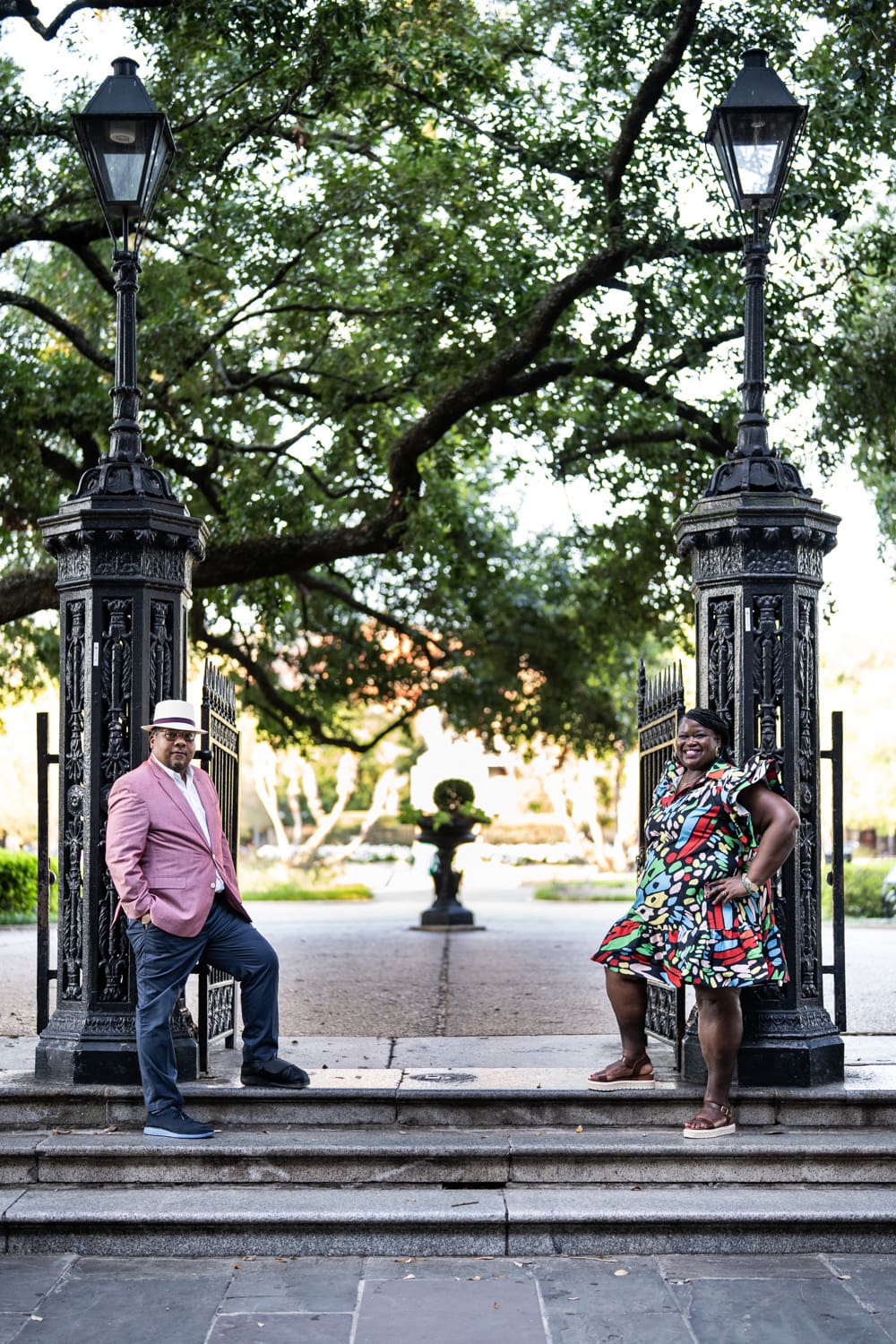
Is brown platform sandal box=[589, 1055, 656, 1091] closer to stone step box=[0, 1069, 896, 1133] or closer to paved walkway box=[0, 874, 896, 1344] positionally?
stone step box=[0, 1069, 896, 1133]

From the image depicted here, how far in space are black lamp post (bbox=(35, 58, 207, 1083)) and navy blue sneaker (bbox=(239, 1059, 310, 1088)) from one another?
16.8 inches

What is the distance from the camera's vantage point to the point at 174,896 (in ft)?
21.3

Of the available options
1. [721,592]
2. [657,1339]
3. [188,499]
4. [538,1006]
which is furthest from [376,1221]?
[188,499]

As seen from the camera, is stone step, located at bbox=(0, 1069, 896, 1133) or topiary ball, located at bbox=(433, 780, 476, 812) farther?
topiary ball, located at bbox=(433, 780, 476, 812)

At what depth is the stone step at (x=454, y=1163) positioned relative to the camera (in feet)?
19.8

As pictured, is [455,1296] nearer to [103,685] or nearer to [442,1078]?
[442,1078]

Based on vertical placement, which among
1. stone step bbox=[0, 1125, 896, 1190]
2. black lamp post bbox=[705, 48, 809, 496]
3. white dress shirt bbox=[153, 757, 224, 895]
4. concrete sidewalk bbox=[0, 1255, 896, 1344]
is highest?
black lamp post bbox=[705, 48, 809, 496]

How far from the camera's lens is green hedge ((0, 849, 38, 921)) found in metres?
19.0

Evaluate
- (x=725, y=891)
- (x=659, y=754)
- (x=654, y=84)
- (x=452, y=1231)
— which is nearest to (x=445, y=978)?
(x=659, y=754)

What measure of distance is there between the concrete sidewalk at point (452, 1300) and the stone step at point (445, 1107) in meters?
0.92

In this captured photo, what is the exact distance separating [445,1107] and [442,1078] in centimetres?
48

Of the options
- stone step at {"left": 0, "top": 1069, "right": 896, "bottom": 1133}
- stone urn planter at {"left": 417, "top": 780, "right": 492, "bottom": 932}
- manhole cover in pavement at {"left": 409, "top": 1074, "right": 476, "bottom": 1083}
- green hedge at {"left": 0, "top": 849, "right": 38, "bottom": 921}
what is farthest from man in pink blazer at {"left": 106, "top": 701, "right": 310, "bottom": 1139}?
green hedge at {"left": 0, "top": 849, "right": 38, "bottom": 921}

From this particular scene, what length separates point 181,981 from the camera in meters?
6.57

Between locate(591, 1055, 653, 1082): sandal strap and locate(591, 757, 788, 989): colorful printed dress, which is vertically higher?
locate(591, 757, 788, 989): colorful printed dress
